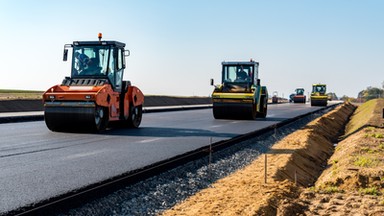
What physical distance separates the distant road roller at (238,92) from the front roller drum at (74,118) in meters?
8.42

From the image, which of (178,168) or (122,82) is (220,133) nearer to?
(122,82)

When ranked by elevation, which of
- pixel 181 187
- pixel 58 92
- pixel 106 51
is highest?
pixel 106 51

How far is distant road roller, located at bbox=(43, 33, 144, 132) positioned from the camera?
44.3 feet

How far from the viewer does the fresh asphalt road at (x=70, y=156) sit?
6.56 metres

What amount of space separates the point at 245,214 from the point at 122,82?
10555 millimetres

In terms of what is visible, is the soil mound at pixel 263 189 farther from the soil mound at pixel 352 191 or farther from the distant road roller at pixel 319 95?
the distant road roller at pixel 319 95

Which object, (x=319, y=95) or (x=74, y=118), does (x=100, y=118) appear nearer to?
(x=74, y=118)

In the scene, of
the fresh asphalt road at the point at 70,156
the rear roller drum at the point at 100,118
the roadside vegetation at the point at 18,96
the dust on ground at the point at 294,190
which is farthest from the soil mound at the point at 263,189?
the roadside vegetation at the point at 18,96

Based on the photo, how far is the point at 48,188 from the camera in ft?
21.4

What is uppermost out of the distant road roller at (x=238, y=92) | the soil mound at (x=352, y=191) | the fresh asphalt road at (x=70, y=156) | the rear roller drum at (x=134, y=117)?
the distant road roller at (x=238, y=92)

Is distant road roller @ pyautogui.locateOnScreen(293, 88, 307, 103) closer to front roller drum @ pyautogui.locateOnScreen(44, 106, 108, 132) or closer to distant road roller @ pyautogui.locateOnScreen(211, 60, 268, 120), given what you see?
distant road roller @ pyautogui.locateOnScreen(211, 60, 268, 120)

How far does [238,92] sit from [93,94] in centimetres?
963

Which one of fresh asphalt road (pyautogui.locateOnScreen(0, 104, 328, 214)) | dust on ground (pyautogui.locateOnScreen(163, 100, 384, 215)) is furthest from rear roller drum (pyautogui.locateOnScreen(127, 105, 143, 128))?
dust on ground (pyautogui.locateOnScreen(163, 100, 384, 215))

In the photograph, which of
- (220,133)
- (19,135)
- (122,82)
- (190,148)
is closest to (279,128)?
(220,133)
